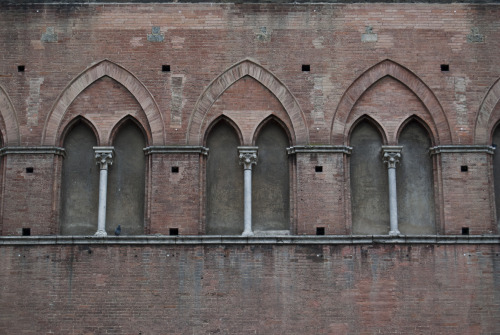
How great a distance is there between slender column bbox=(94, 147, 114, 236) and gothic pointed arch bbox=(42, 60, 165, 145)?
787 mm

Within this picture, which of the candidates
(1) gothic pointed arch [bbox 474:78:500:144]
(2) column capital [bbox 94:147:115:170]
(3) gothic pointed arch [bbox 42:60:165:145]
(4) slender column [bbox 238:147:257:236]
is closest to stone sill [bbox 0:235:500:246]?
(4) slender column [bbox 238:147:257:236]

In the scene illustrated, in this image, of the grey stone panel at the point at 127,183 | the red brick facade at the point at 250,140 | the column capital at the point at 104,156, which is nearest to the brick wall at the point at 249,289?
the red brick facade at the point at 250,140

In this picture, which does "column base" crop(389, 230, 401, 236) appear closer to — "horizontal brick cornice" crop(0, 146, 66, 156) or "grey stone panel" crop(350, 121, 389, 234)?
"grey stone panel" crop(350, 121, 389, 234)

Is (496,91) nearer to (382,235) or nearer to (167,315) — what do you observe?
(382,235)

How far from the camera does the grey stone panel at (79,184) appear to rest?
1547 centimetres

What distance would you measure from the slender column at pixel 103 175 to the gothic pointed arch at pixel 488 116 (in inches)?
253

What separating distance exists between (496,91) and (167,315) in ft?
22.9

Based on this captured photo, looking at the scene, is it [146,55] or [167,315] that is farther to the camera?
[146,55]

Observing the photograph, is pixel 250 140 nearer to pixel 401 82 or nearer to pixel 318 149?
pixel 318 149

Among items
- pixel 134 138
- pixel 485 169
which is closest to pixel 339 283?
pixel 485 169

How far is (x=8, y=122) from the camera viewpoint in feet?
51.7

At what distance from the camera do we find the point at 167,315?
1454 cm

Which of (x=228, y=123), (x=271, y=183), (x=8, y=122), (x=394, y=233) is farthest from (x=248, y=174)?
(x=8, y=122)

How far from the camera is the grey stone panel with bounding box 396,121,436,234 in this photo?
15516 mm
